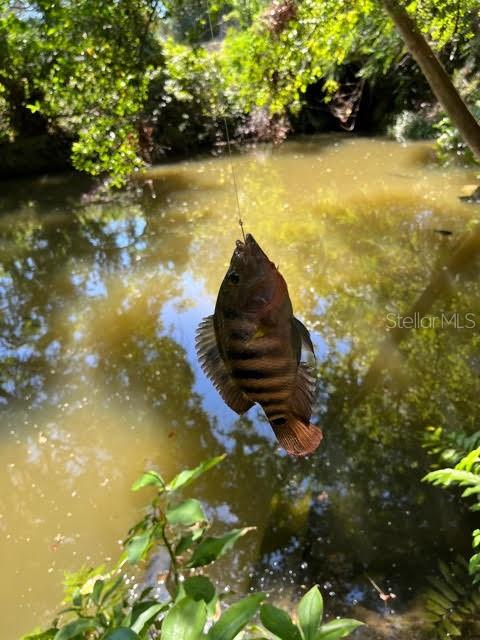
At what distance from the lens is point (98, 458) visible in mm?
3889

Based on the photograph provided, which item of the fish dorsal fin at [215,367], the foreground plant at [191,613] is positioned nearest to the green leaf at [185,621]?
the foreground plant at [191,613]

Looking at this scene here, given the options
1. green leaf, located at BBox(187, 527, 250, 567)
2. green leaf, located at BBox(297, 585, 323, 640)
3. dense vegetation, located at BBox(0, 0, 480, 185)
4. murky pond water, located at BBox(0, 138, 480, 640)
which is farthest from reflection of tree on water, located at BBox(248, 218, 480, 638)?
dense vegetation, located at BBox(0, 0, 480, 185)

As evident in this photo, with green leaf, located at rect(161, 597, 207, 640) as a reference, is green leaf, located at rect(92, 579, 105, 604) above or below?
below

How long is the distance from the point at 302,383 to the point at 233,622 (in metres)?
0.55

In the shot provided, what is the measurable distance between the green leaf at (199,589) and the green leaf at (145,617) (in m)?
0.09

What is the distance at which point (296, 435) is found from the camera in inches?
45.2

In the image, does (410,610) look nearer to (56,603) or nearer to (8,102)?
(56,603)

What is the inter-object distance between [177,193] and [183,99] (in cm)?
543

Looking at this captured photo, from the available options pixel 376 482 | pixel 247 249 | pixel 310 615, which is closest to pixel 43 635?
pixel 310 615

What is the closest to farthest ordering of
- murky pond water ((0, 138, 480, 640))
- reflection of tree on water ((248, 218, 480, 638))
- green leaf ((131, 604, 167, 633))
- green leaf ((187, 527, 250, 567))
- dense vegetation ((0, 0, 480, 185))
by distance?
green leaf ((131, 604, 167, 633)) → green leaf ((187, 527, 250, 567)) → reflection of tree on water ((248, 218, 480, 638)) → murky pond water ((0, 138, 480, 640)) → dense vegetation ((0, 0, 480, 185))

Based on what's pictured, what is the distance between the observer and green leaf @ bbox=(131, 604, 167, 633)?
4.51 feet

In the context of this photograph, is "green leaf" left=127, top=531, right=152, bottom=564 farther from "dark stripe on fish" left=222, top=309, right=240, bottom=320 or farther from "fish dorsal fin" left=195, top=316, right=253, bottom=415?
"dark stripe on fish" left=222, top=309, right=240, bottom=320

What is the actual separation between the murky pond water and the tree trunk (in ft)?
6.11

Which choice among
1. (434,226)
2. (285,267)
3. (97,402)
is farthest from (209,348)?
(434,226)
